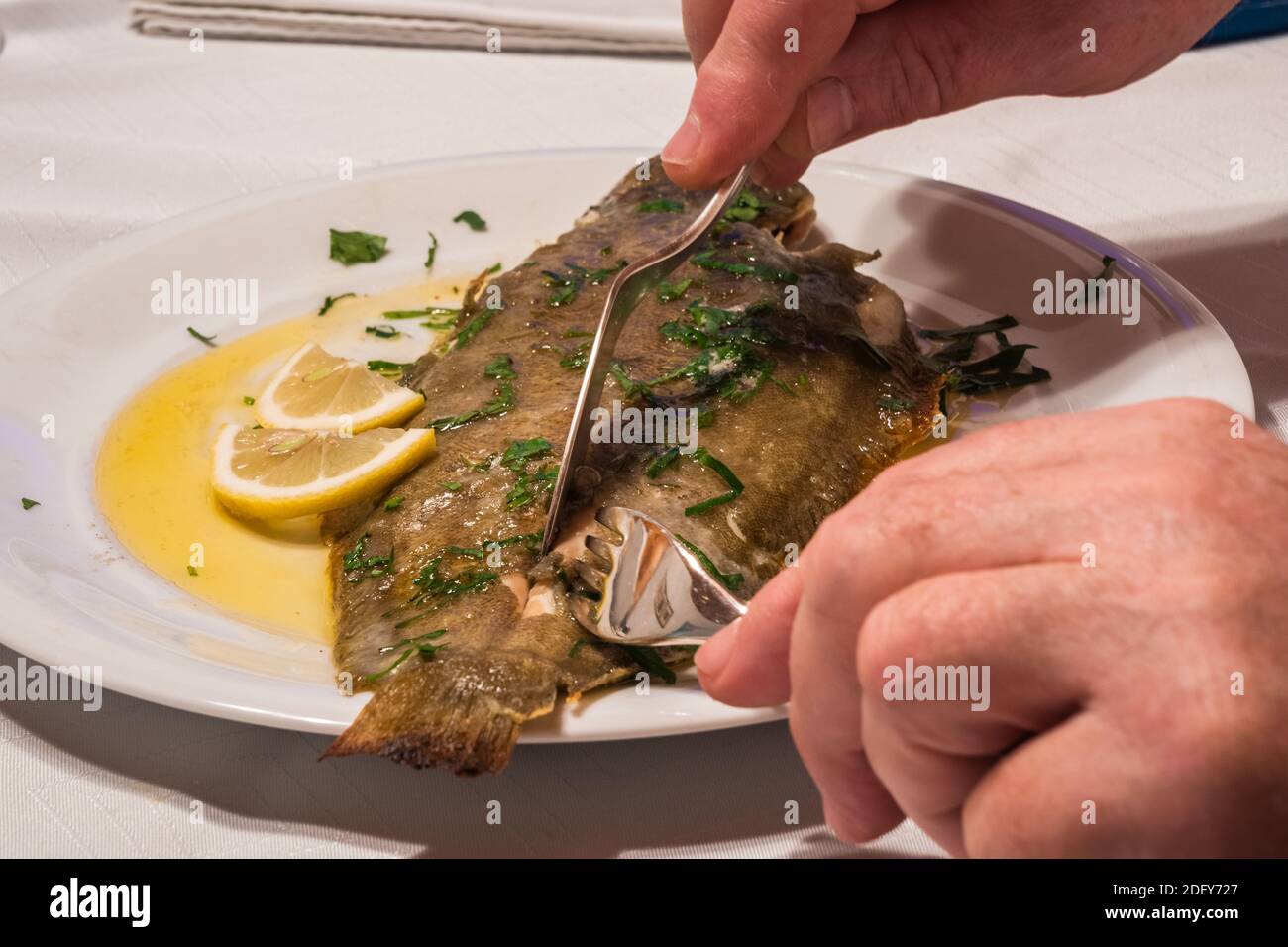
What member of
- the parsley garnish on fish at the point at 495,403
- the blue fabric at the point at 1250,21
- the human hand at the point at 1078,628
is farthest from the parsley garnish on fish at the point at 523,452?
the blue fabric at the point at 1250,21

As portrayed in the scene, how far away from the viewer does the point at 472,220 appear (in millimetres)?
3547

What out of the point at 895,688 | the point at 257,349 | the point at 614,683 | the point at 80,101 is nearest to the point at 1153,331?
the point at 614,683

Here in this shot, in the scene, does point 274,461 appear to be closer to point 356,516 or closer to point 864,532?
point 356,516

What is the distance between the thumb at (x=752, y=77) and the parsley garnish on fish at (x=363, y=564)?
95 centimetres

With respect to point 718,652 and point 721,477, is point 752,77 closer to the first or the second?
point 721,477

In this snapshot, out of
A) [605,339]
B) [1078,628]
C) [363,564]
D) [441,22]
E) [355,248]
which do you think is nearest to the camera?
[1078,628]

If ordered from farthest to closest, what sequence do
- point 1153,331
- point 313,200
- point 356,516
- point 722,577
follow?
point 313,200, point 1153,331, point 356,516, point 722,577

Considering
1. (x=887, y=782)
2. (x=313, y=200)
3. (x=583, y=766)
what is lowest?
(x=583, y=766)

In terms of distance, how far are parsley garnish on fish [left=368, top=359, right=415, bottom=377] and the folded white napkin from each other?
228 centimetres

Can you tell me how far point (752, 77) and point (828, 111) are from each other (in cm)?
38

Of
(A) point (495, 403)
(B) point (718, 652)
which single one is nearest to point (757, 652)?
(B) point (718, 652)

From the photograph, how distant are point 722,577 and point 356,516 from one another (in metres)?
0.77

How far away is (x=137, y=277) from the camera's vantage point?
316cm

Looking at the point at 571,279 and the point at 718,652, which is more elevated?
the point at 571,279
